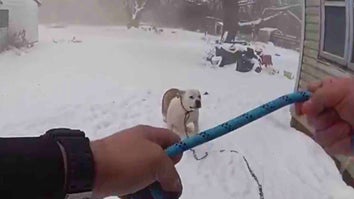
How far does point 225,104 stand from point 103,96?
0.85 ft

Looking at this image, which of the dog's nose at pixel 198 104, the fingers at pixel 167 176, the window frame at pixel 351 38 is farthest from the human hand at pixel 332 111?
the window frame at pixel 351 38

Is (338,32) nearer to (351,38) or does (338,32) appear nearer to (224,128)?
(351,38)

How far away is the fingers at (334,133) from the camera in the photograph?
315 mm

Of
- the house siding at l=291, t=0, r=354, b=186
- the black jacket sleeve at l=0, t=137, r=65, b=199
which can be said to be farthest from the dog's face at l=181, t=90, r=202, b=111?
the black jacket sleeve at l=0, t=137, r=65, b=199

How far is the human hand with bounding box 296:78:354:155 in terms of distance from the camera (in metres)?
0.31

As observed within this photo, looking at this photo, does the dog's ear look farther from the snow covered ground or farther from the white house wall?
the white house wall

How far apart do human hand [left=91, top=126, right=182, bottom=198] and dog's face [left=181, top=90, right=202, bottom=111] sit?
732 mm

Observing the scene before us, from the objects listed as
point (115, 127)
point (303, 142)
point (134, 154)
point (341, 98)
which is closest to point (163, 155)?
point (134, 154)

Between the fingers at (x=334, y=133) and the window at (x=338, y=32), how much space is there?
800 mm

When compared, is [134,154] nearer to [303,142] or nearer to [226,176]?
[226,176]

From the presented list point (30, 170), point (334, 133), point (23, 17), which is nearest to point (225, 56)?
point (23, 17)

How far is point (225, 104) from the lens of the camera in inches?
37.9

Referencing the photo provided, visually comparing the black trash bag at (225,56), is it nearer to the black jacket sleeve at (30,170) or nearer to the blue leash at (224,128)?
the blue leash at (224,128)

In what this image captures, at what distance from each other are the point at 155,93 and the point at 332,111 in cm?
72
